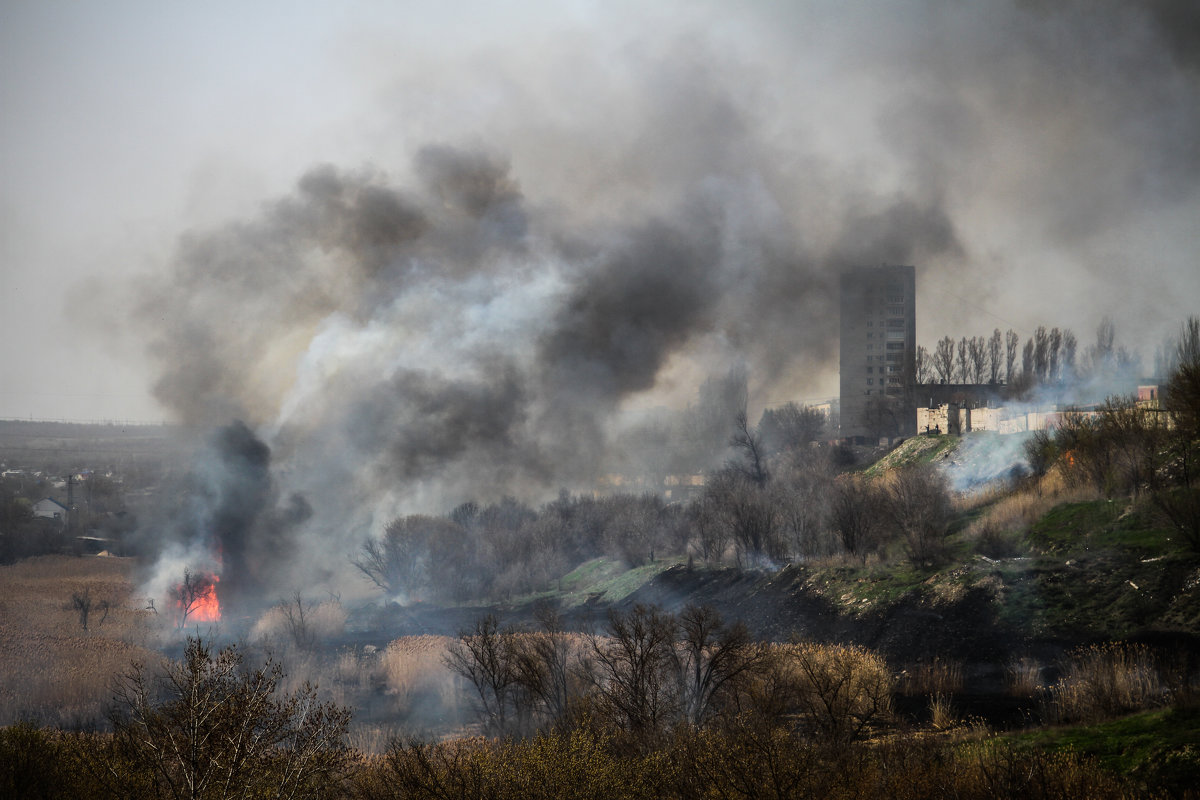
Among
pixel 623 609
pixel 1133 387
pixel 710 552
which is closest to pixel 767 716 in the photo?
pixel 623 609

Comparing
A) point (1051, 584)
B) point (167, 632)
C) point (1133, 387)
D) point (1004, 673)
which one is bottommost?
point (167, 632)

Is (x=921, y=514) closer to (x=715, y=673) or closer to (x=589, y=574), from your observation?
(x=715, y=673)

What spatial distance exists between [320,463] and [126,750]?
1728 inches

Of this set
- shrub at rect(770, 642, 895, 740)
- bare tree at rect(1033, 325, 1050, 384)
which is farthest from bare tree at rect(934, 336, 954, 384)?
shrub at rect(770, 642, 895, 740)

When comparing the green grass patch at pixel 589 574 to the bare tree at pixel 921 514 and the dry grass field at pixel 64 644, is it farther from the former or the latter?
the dry grass field at pixel 64 644

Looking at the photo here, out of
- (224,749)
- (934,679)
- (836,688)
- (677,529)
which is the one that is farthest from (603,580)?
(224,749)

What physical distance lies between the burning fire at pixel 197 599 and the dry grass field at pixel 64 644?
5.82 feet

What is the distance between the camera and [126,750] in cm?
1870

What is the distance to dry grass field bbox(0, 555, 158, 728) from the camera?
31891 mm

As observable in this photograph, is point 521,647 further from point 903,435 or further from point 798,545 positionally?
point 903,435

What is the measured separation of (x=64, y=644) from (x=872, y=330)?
9637 cm

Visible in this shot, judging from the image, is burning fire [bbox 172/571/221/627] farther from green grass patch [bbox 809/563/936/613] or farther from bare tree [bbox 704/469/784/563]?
green grass patch [bbox 809/563/936/613]

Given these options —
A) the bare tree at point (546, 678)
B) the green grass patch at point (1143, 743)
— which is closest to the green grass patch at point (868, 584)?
the bare tree at point (546, 678)

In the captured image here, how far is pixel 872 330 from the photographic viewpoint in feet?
372
